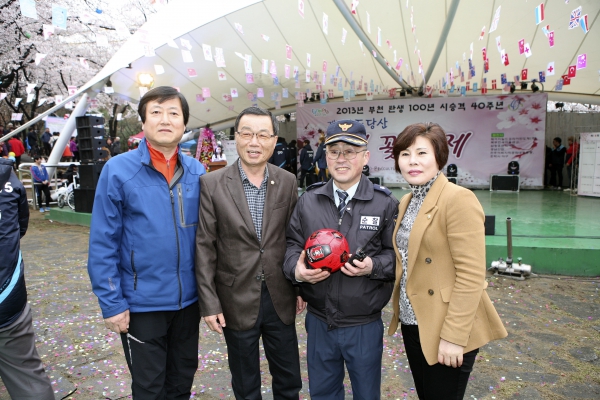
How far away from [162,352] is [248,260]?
2.22 ft

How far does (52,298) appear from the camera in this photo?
15.6 feet

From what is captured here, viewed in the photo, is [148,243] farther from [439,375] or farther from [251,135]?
[439,375]

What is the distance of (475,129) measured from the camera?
43.6 feet

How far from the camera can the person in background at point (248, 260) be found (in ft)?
7.09

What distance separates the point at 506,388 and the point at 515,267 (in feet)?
9.08

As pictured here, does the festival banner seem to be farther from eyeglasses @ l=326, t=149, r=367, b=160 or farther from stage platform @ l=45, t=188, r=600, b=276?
eyeglasses @ l=326, t=149, r=367, b=160

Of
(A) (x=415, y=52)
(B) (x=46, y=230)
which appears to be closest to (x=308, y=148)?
(A) (x=415, y=52)

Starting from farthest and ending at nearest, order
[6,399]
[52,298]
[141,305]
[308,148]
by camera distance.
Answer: [308,148] → [52,298] → [6,399] → [141,305]

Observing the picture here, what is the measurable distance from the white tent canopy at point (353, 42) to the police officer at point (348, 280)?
236 inches

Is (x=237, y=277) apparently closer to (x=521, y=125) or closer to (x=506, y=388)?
(x=506, y=388)

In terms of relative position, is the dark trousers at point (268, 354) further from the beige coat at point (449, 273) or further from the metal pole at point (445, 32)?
the metal pole at point (445, 32)

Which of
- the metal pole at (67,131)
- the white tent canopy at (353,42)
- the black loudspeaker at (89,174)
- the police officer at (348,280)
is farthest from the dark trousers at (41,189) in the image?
the police officer at (348,280)

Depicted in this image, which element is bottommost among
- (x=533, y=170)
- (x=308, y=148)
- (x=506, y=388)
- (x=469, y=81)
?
(x=506, y=388)

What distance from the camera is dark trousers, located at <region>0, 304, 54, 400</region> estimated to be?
7.44 feet
